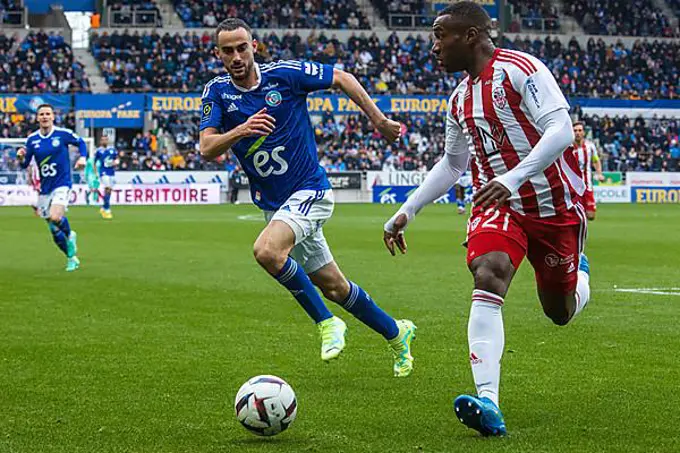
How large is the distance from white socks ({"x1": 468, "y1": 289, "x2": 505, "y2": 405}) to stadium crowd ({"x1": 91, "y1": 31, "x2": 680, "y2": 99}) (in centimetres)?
4674

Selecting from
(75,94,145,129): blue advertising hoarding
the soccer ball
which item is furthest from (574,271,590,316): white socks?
(75,94,145,129): blue advertising hoarding

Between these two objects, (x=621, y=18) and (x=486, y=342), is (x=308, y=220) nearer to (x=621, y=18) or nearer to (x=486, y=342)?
(x=486, y=342)

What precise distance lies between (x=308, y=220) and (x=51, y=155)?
1117 centimetres

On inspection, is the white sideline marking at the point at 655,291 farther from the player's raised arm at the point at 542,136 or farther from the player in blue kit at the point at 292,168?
the player's raised arm at the point at 542,136

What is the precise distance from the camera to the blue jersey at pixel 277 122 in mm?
7699

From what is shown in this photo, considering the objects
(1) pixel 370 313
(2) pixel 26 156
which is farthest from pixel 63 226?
(1) pixel 370 313

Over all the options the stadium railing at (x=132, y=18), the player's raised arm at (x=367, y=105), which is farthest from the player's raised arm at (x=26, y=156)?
the stadium railing at (x=132, y=18)

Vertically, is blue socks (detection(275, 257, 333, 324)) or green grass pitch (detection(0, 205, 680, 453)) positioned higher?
blue socks (detection(275, 257, 333, 324))

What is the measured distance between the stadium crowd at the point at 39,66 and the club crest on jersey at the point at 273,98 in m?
43.3

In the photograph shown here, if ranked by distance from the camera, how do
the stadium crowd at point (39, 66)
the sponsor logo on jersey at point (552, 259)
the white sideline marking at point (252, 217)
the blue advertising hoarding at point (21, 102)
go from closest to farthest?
the sponsor logo on jersey at point (552, 259)
the white sideline marking at point (252, 217)
the blue advertising hoarding at point (21, 102)
the stadium crowd at point (39, 66)

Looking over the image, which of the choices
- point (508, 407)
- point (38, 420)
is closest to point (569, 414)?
point (508, 407)

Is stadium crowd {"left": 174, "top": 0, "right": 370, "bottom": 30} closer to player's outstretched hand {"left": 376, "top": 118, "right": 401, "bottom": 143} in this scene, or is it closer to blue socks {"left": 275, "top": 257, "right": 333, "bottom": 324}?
blue socks {"left": 275, "top": 257, "right": 333, "bottom": 324}

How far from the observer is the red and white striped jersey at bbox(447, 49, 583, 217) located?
5.66 m

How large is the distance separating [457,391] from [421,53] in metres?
50.3
